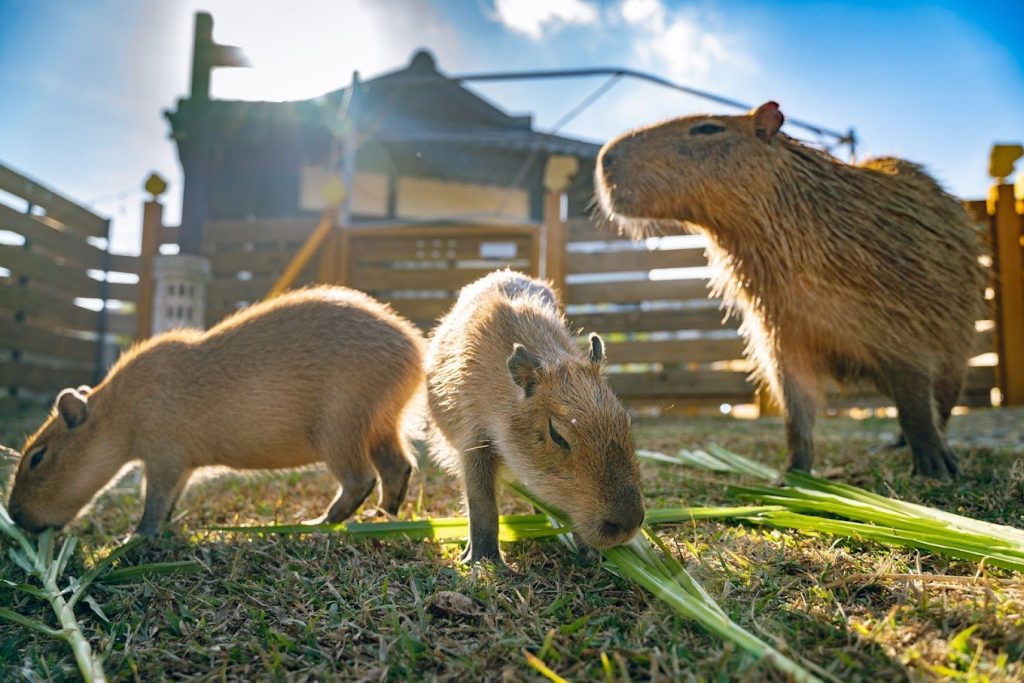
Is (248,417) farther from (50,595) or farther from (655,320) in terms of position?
(655,320)

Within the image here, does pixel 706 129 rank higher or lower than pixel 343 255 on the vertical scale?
lower

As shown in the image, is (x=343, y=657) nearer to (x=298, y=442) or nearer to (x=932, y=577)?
(x=932, y=577)

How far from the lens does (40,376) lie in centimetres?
741

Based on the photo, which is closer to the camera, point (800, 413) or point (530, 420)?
point (530, 420)

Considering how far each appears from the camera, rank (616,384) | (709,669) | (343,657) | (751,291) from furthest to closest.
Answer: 1. (616,384)
2. (751,291)
3. (343,657)
4. (709,669)

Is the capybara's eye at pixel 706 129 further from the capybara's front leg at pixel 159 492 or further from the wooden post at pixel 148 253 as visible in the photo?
the wooden post at pixel 148 253

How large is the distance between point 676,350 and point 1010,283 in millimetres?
3388

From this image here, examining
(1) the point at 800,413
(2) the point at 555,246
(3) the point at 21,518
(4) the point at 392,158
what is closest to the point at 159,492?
(3) the point at 21,518

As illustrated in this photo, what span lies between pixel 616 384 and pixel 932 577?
5970 millimetres

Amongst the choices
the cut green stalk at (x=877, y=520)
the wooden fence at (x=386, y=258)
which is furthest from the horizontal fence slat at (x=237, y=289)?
the cut green stalk at (x=877, y=520)

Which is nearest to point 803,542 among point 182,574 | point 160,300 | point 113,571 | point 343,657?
point 343,657

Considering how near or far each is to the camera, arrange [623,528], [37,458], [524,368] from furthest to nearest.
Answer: [37,458] < [524,368] < [623,528]

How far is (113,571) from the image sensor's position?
7.34ft

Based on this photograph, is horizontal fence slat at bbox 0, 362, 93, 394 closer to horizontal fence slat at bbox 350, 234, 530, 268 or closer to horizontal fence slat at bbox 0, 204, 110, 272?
horizontal fence slat at bbox 0, 204, 110, 272
